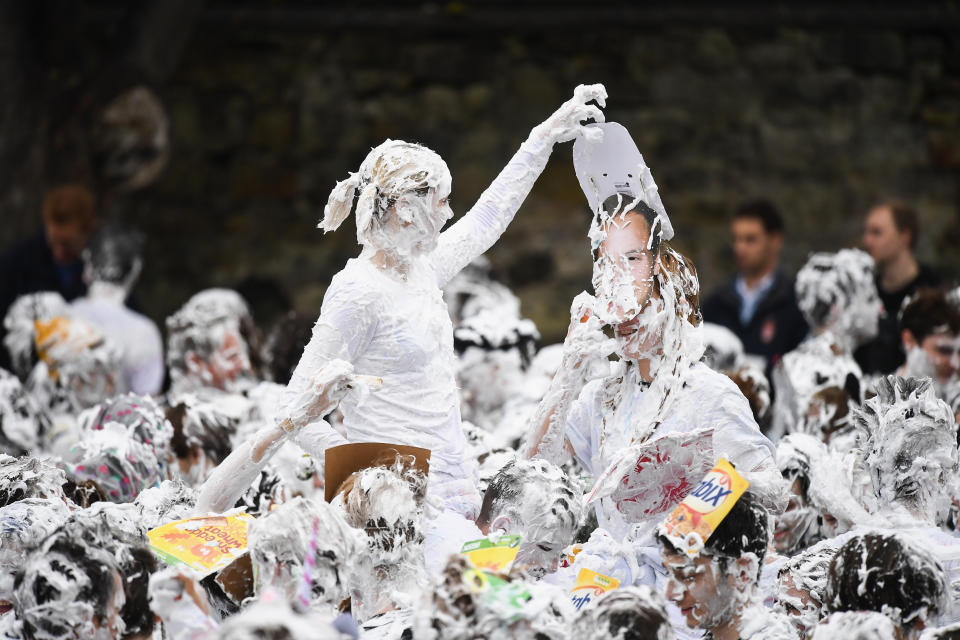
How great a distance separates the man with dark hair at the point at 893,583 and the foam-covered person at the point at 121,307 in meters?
4.13

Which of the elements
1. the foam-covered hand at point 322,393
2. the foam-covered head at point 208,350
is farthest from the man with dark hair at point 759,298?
the foam-covered hand at point 322,393

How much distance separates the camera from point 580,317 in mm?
3896

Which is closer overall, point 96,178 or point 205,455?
point 205,455

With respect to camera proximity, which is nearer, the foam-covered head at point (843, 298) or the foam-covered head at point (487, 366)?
the foam-covered head at point (487, 366)

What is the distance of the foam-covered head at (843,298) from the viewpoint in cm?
613

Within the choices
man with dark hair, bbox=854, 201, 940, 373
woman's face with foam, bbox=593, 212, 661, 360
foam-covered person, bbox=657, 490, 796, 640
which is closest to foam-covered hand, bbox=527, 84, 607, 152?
woman's face with foam, bbox=593, 212, 661, 360

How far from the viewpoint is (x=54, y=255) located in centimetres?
727

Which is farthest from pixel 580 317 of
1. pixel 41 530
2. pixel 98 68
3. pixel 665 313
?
pixel 98 68

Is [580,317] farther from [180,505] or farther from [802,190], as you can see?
[802,190]

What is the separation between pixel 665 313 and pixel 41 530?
1.76 metres

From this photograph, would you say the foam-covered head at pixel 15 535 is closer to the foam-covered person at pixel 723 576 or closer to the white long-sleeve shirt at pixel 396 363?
the white long-sleeve shirt at pixel 396 363

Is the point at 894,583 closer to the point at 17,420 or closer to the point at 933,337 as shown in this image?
the point at 933,337

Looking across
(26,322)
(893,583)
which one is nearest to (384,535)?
(893,583)

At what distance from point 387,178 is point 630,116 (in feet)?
21.5
